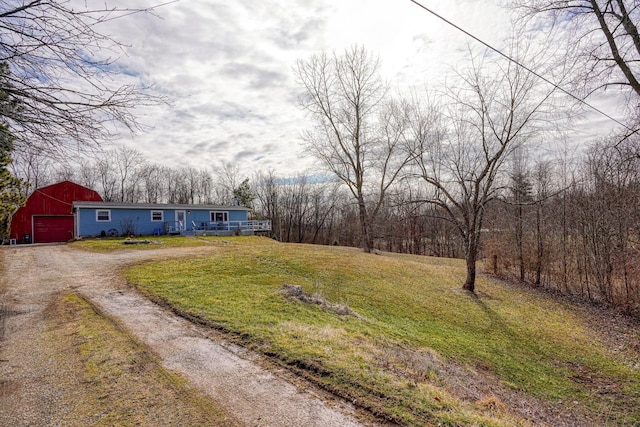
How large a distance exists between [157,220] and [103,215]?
3.68 metres

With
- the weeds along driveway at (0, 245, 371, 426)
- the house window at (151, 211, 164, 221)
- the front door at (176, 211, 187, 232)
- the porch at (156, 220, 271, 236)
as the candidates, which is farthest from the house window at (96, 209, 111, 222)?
the weeds along driveway at (0, 245, 371, 426)

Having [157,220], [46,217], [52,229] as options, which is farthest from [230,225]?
[46,217]

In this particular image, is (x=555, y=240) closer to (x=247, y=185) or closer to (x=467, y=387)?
(x=467, y=387)

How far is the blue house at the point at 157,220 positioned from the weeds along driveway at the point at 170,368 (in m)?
17.6

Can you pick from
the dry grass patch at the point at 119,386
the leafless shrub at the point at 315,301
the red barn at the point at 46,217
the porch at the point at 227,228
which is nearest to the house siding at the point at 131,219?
the porch at the point at 227,228

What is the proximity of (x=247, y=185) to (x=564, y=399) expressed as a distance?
3994cm

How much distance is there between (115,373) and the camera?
11.4 ft

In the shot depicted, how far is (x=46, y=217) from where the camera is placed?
25500mm

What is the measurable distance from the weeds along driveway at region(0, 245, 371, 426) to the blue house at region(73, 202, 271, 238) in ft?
57.6

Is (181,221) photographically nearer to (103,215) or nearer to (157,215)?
(157,215)

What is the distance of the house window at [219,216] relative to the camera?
29.5 meters

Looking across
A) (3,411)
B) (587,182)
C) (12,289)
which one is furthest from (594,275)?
(12,289)

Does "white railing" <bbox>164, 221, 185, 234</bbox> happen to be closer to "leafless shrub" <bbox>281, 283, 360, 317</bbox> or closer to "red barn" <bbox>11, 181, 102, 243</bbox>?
"red barn" <bbox>11, 181, 102, 243</bbox>

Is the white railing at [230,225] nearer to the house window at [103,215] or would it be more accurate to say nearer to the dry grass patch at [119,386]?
the house window at [103,215]
